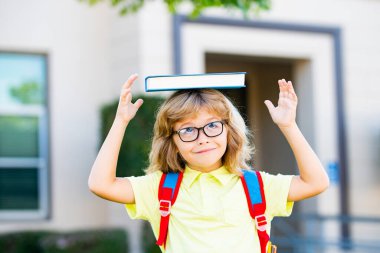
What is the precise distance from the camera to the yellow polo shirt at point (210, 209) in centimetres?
287

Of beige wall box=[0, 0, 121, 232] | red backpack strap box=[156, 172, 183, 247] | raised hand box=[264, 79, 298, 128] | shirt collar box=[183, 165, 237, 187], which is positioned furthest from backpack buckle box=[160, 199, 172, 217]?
beige wall box=[0, 0, 121, 232]

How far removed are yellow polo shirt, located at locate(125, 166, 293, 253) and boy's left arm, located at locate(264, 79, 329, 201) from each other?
6cm

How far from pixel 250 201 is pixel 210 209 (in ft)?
0.51

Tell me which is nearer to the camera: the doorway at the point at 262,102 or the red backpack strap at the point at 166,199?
the red backpack strap at the point at 166,199

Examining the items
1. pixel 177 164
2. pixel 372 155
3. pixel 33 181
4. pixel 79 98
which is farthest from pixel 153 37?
pixel 177 164

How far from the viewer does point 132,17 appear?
846 cm

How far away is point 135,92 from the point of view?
326 inches

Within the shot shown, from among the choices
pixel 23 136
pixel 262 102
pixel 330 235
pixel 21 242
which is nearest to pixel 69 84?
pixel 23 136

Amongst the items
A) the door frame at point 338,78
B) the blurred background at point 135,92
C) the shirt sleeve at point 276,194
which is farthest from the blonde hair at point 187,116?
the door frame at point 338,78

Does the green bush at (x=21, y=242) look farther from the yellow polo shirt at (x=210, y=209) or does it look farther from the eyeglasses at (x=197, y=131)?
the eyeglasses at (x=197, y=131)

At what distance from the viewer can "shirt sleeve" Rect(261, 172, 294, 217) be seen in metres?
2.95

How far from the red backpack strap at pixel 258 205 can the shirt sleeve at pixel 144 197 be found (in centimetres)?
35

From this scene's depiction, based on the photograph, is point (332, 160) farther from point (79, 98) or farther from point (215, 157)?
point (215, 157)

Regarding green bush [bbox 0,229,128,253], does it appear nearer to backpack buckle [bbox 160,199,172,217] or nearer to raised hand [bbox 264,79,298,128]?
backpack buckle [bbox 160,199,172,217]
